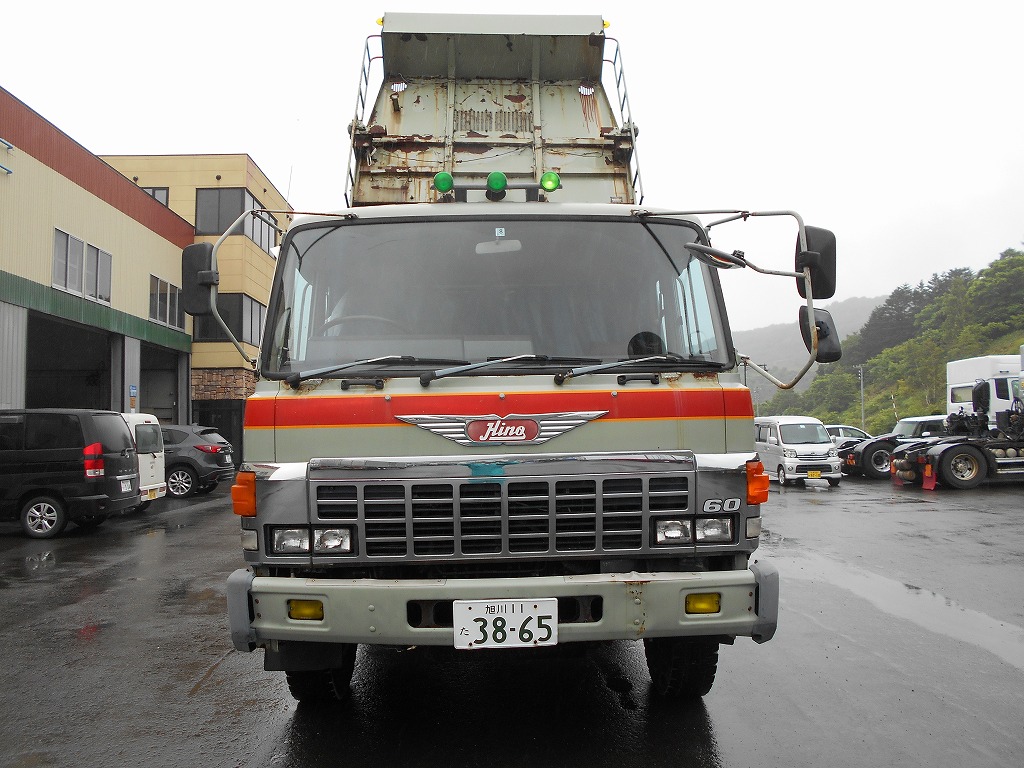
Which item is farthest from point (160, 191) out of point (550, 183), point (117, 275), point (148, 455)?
point (550, 183)

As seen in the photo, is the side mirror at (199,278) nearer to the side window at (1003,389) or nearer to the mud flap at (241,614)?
the mud flap at (241,614)

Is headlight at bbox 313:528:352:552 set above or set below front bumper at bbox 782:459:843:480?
above

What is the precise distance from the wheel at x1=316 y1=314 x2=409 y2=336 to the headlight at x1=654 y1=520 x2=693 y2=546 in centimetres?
150

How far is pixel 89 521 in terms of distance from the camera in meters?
11.8

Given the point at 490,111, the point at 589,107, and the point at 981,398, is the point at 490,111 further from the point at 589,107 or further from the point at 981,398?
the point at 981,398

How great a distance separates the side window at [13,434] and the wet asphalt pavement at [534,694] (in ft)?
12.8

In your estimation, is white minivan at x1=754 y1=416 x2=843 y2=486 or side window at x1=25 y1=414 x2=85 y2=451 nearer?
side window at x1=25 y1=414 x2=85 y2=451

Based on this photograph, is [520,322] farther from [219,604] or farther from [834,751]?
[219,604]

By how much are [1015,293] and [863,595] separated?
241 ft

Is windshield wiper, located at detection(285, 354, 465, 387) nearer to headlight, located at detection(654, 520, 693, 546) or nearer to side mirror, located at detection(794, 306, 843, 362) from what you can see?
headlight, located at detection(654, 520, 693, 546)

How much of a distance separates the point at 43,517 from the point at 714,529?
10.7 metres

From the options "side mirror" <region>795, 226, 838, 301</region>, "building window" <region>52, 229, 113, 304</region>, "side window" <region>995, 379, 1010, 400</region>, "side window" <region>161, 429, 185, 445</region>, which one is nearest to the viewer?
"side mirror" <region>795, 226, 838, 301</region>

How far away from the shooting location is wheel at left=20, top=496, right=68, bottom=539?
433 inches

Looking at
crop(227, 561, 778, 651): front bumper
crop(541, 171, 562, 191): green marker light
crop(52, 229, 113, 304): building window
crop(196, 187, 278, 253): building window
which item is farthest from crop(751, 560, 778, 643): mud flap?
crop(196, 187, 278, 253): building window
